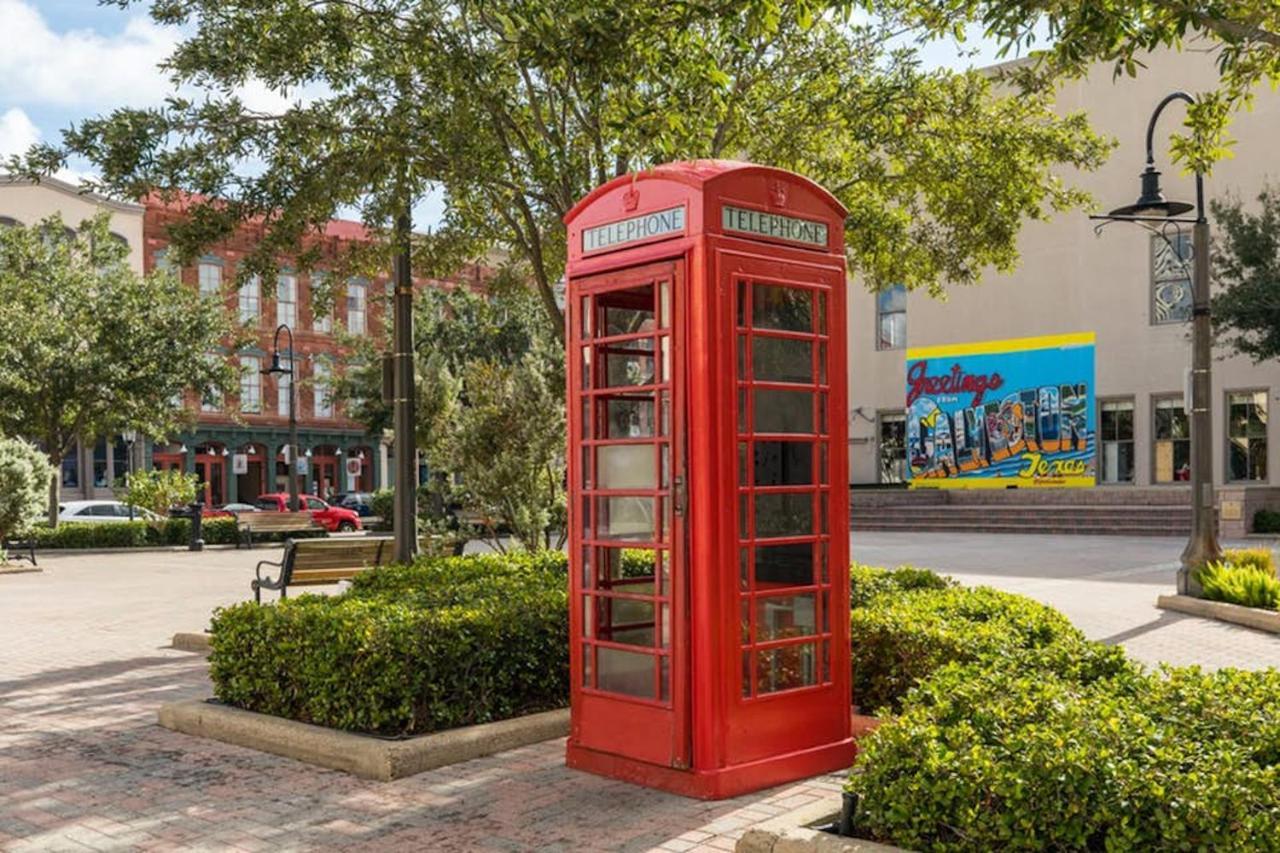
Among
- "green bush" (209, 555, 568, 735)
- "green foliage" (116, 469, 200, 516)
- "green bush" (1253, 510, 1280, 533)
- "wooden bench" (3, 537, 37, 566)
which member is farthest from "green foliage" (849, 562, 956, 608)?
"green foliage" (116, 469, 200, 516)

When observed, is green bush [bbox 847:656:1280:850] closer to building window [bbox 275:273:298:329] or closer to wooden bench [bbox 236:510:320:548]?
wooden bench [bbox 236:510:320:548]

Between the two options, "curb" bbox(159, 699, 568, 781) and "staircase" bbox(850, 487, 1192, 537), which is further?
"staircase" bbox(850, 487, 1192, 537)

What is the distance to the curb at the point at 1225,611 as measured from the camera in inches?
492

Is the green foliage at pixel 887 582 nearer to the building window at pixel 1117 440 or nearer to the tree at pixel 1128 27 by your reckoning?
the tree at pixel 1128 27

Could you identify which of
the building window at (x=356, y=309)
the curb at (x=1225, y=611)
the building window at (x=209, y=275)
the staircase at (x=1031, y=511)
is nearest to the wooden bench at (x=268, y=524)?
the staircase at (x=1031, y=511)

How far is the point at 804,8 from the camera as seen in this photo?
20.2ft

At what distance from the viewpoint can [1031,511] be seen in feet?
105

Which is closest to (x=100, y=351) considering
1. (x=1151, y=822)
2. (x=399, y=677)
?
(x=399, y=677)

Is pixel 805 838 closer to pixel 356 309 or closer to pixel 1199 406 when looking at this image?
pixel 1199 406

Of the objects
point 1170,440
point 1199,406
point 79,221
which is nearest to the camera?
point 1199,406

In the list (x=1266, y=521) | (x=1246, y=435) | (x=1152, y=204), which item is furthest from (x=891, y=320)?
(x=1152, y=204)

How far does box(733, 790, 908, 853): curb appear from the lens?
468 cm

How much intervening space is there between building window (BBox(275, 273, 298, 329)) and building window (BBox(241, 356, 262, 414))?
6.94 ft

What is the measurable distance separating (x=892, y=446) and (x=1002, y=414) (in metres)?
4.17
